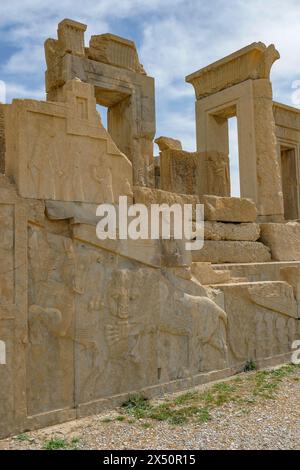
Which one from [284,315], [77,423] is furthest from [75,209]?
[284,315]

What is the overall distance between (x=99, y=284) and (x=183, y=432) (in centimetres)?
164

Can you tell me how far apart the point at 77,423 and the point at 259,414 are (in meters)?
1.81

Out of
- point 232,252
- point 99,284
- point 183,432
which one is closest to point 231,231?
point 232,252

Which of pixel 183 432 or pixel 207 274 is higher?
pixel 207 274

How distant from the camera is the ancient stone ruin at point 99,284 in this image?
13.5 ft

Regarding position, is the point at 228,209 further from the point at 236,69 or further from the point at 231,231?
the point at 236,69

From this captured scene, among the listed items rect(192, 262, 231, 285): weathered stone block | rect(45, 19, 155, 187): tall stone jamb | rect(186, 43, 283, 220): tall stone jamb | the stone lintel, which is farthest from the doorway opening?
rect(192, 262, 231, 285): weathered stone block

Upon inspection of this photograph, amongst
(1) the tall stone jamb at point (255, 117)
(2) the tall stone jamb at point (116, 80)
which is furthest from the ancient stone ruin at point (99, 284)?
(1) the tall stone jamb at point (255, 117)

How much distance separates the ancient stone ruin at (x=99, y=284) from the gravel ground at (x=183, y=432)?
0.19 meters

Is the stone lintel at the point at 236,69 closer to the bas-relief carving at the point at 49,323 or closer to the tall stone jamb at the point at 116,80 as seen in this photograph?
the tall stone jamb at the point at 116,80

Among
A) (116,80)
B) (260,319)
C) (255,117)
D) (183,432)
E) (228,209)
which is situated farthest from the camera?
(116,80)

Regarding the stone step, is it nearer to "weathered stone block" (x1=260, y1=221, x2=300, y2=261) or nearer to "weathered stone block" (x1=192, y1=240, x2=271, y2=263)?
"weathered stone block" (x1=192, y1=240, x2=271, y2=263)

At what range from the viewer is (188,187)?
30.6 ft

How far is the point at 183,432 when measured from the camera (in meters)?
4.01
